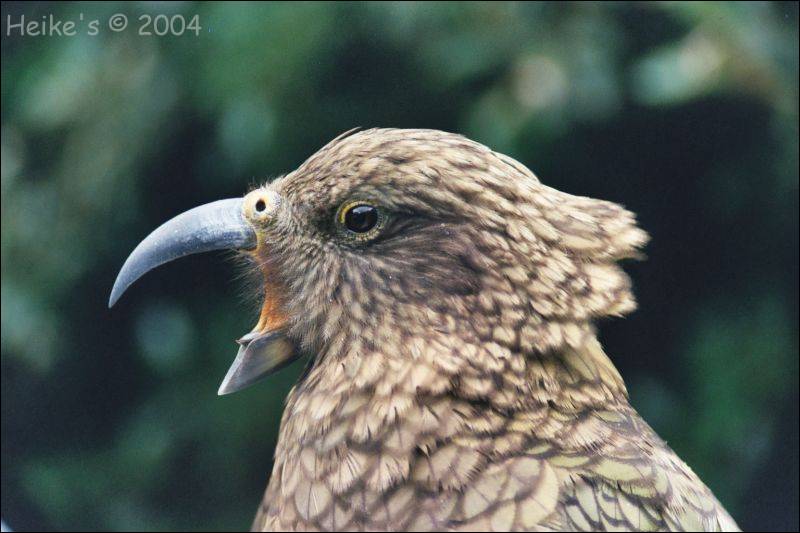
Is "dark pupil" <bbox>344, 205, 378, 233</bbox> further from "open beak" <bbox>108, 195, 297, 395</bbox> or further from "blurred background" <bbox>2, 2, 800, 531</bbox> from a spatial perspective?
"blurred background" <bbox>2, 2, 800, 531</bbox>

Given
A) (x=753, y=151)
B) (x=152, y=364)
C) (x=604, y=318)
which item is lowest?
(x=152, y=364)

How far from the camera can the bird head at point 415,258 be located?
1.21 m

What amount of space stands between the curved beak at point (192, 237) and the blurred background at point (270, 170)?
58 cm

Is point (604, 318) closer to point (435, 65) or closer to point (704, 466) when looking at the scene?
point (435, 65)

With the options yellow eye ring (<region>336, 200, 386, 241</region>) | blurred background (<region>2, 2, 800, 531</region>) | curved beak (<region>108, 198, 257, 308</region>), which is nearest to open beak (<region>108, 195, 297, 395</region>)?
curved beak (<region>108, 198, 257, 308</region>)

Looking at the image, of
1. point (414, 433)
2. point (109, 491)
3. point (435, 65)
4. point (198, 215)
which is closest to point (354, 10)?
point (435, 65)

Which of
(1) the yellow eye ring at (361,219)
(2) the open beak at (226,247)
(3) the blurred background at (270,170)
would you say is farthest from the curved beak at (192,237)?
(3) the blurred background at (270,170)

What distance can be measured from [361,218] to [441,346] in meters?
0.23

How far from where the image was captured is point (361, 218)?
4.15 feet

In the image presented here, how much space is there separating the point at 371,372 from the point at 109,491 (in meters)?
1.42

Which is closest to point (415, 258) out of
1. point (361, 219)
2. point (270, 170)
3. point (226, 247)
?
point (361, 219)

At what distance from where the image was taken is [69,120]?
2.11m

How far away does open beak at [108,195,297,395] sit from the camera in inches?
51.8

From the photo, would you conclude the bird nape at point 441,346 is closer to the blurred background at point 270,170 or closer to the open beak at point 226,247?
the open beak at point 226,247
